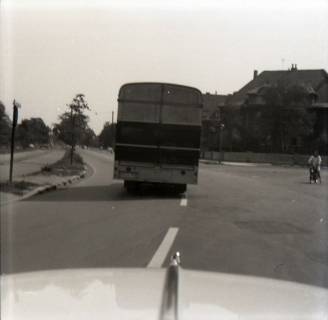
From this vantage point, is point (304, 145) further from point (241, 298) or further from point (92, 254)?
point (241, 298)

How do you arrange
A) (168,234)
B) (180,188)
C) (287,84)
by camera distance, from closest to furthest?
1. (168,234)
2. (180,188)
3. (287,84)

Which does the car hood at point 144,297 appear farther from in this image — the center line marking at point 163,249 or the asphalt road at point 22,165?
the asphalt road at point 22,165

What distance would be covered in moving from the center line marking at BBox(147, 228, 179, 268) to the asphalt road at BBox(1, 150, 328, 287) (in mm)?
14

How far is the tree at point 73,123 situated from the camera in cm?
3966

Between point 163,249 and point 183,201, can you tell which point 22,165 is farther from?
point 163,249

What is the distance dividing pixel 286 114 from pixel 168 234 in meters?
71.1

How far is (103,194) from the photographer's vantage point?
68.5 feet

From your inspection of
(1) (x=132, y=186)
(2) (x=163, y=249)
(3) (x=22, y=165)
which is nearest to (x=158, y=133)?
(1) (x=132, y=186)

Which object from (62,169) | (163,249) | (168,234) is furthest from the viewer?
(62,169)

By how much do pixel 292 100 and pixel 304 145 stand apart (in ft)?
26.3

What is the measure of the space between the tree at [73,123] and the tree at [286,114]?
1658 inches

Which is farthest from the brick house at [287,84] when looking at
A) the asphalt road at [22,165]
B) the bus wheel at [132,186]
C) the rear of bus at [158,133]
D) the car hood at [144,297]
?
the car hood at [144,297]

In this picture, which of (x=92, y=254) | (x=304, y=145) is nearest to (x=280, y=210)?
(x=92, y=254)

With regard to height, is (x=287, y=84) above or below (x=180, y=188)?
above
